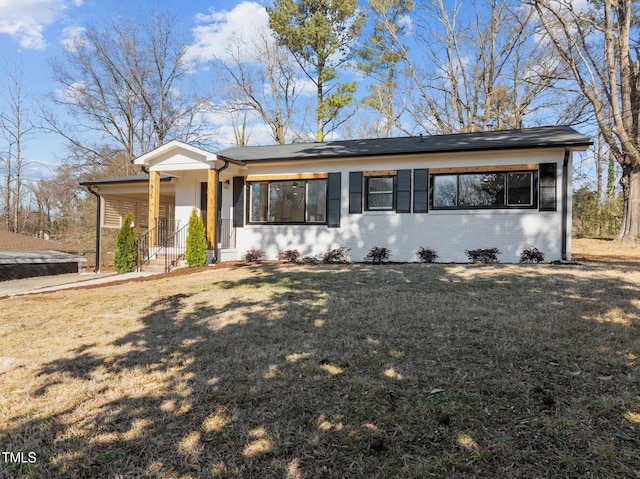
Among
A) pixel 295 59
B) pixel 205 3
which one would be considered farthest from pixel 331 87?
pixel 205 3

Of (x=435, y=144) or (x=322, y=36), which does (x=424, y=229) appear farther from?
(x=322, y=36)

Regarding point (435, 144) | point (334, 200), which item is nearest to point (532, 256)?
point (435, 144)

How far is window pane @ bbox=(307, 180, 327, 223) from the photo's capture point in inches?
474

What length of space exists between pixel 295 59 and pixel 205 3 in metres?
8.19

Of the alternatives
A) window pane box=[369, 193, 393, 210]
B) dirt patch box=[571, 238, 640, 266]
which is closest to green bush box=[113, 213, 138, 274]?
window pane box=[369, 193, 393, 210]

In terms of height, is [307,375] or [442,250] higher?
[442,250]

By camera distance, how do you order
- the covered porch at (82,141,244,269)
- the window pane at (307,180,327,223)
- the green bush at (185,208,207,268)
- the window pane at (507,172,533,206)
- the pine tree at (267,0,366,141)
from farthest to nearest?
the pine tree at (267,0,366,141), the window pane at (307,180,327,223), the covered porch at (82,141,244,269), the green bush at (185,208,207,268), the window pane at (507,172,533,206)

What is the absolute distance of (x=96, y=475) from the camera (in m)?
2.04

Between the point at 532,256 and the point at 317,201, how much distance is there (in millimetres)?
6021

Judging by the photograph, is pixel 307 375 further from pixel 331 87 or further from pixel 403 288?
pixel 331 87

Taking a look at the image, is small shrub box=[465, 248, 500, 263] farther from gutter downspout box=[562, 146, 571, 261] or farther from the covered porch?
the covered porch

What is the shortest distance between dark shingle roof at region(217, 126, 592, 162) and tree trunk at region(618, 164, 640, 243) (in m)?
2.82

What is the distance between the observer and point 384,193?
11461 millimetres

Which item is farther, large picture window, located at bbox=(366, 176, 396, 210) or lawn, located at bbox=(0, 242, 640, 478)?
large picture window, located at bbox=(366, 176, 396, 210)
